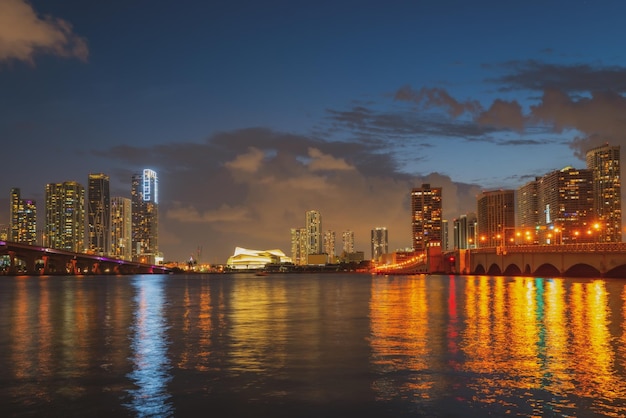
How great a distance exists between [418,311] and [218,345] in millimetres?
23232

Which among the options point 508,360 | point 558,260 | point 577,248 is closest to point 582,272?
point 558,260

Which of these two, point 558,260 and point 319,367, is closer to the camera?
point 319,367

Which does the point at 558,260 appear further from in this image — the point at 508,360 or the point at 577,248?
the point at 508,360

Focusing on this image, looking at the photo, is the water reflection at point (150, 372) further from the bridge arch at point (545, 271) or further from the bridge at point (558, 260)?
the bridge arch at point (545, 271)

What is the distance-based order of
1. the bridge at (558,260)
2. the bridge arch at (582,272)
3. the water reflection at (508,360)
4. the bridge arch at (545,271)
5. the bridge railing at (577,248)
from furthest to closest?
1. the bridge arch at (545,271)
2. the bridge arch at (582,272)
3. the bridge railing at (577,248)
4. the bridge at (558,260)
5. the water reflection at (508,360)

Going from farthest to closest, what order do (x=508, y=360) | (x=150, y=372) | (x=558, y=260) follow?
1. (x=558, y=260)
2. (x=508, y=360)
3. (x=150, y=372)

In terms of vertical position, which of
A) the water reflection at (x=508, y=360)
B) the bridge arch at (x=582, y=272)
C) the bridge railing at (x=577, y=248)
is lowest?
the bridge arch at (x=582, y=272)

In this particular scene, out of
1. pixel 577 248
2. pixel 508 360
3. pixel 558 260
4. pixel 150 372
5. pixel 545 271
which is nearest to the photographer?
pixel 150 372


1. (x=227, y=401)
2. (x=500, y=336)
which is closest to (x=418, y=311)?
(x=500, y=336)

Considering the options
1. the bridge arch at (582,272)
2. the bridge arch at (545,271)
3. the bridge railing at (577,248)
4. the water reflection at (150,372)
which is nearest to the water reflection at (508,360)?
the water reflection at (150,372)

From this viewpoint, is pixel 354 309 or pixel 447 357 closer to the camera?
Result: pixel 447 357

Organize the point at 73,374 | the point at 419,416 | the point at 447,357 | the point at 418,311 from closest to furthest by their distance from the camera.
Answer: the point at 419,416, the point at 73,374, the point at 447,357, the point at 418,311

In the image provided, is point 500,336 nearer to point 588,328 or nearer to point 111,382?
point 588,328

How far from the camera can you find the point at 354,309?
173 feet
